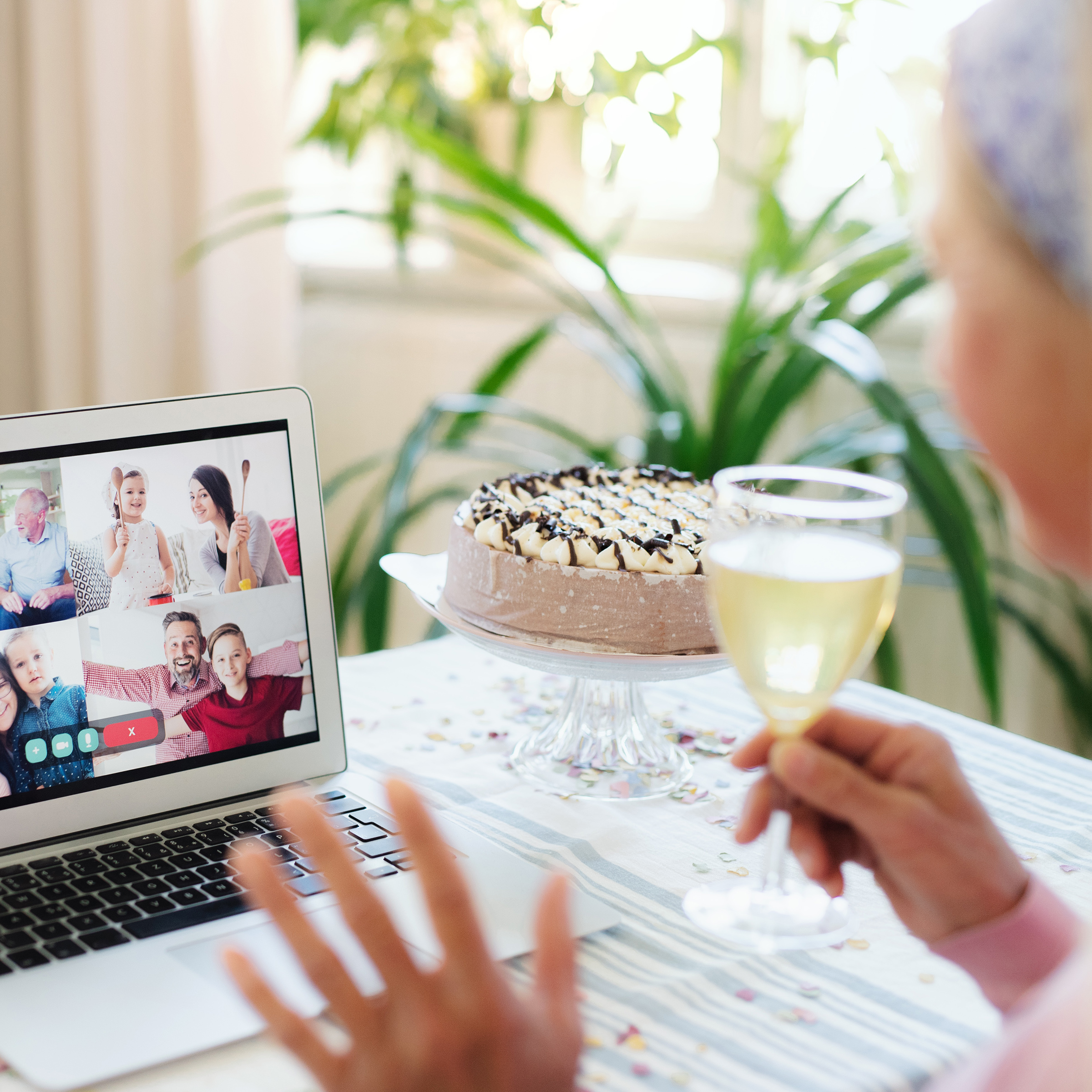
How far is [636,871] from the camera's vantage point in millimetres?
786

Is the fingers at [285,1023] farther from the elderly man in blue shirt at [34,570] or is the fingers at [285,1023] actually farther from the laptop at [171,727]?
the elderly man in blue shirt at [34,570]

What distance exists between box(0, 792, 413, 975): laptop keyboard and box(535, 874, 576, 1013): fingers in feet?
0.78

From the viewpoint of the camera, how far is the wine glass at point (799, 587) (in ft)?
2.00

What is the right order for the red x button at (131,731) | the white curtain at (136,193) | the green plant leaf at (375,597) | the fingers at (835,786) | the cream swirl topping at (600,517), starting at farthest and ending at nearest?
the white curtain at (136,193) → the green plant leaf at (375,597) → the cream swirl topping at (600,517) → the red x button at (131,731) → the fingers at (835,786)

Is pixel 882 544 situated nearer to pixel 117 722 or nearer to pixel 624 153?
pixel 117 722

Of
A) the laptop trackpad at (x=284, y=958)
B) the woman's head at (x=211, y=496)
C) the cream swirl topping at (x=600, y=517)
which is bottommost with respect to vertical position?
the laptop trackpad at (x=284, y=958)

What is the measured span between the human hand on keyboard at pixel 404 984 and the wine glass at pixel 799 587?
22cm

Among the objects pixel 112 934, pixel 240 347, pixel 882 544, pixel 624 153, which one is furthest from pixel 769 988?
pixel 624 153

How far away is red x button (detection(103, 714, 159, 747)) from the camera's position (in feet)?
2.59

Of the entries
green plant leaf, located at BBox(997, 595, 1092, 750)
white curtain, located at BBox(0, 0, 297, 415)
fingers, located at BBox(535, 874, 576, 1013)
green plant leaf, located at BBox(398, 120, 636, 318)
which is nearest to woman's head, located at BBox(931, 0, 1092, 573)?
fingers, located at BBox(535, 874, 576, 1013)

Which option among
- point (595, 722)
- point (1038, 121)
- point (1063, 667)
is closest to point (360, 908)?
point (1038, 121)

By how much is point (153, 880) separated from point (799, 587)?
400 millimetres

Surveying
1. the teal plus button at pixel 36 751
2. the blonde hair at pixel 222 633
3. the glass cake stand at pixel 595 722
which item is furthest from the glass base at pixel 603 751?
the teal plus button at pixel 36 751

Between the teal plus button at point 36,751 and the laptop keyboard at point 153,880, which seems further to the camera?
the teal plus button at point 36,751
